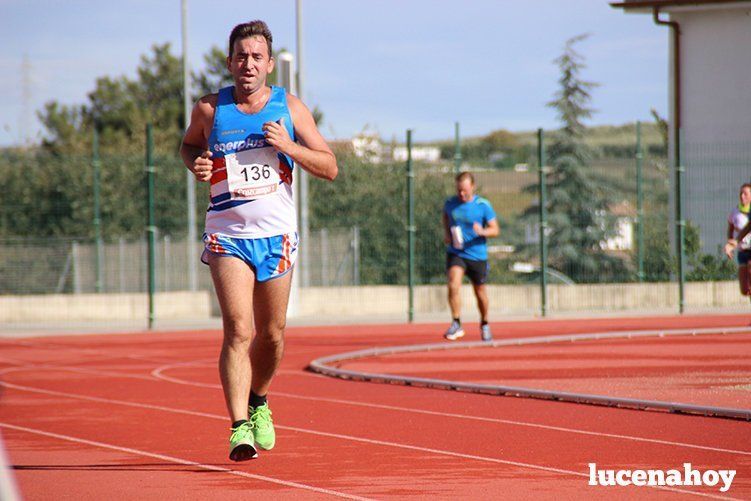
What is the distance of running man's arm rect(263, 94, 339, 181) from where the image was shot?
247 inches

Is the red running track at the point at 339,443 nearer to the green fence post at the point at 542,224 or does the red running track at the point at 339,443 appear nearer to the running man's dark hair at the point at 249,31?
the running man's dark hair at the point at 249,31

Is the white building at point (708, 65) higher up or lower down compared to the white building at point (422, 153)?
higher up

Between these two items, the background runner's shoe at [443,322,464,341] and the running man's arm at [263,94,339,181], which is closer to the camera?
the running man's arm at [263,94,339,181]

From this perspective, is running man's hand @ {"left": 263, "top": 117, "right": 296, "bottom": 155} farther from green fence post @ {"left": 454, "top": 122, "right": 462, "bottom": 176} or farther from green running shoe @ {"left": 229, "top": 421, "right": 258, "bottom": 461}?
green fence post @ {"left": 454, "top": 122, "right": 462, "bottom": 176}

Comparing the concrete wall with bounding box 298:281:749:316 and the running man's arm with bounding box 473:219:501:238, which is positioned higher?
the running man's arm with bounding box 473:219:501:238

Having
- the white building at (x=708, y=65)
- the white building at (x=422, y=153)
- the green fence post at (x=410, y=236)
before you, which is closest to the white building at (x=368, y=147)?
the white building at (x=422, y=153)

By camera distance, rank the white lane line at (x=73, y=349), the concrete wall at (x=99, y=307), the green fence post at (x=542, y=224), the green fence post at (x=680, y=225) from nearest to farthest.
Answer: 1. the white lane line at (x=73, y=349)
2. the green fence post at (x=542, y=224)
3. the concrete wall at (x=99, y=307)
4. the green fence post at (x=680, y=225)

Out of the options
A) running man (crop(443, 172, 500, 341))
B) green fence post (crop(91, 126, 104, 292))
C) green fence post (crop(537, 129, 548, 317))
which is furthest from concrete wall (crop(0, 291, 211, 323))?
running man (crop(443, 172, 500, 341))

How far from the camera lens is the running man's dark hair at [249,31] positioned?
21.1 ft

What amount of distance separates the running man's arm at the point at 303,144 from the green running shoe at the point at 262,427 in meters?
1.28

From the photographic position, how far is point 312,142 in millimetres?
6570

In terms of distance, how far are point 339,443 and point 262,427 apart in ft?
3.46

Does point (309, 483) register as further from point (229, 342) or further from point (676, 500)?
point (676, 500)

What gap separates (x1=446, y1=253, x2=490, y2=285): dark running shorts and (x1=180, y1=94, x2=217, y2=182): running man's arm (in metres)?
8.94
